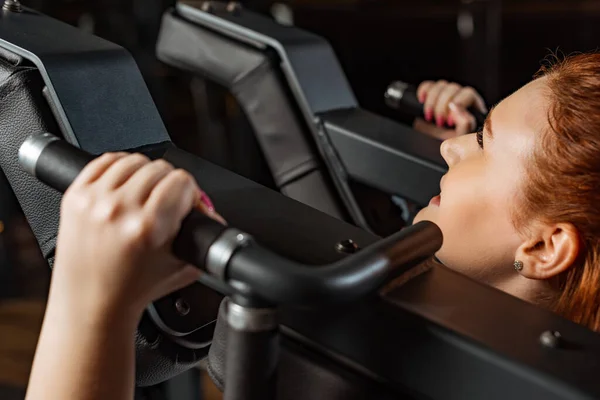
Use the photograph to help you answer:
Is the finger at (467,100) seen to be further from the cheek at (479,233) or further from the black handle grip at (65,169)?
the black handle grip at (65,169)

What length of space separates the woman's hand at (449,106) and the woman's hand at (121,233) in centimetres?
78

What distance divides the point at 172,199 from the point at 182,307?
237 mm

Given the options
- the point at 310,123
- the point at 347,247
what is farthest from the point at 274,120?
the point at 347,247

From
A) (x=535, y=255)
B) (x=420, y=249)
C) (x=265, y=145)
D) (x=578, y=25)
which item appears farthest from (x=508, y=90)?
(x=420, y=249)

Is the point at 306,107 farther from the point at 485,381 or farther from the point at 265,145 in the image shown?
the point at 485,381

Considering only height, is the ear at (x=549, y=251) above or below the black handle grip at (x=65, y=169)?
below

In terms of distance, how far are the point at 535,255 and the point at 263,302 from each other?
401mm

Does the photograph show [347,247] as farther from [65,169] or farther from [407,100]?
[407,100]

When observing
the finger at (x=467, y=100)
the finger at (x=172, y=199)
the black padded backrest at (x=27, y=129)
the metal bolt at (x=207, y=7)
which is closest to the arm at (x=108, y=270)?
the finger at (x=172, y=199)

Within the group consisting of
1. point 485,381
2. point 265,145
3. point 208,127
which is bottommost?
point 208,127

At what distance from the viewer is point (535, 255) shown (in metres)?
0.83

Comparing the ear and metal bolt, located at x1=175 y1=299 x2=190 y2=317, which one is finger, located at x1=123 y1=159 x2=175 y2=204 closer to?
metal bolt, located at x1=175 y1=299 x2=190 y2=317

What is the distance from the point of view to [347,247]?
2.13 feet

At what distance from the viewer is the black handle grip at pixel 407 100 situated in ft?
4.33
